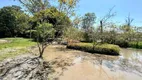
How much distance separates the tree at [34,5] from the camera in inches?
368

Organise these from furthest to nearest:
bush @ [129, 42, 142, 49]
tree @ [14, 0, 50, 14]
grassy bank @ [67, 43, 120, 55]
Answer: bush @ [129, 42, 142, 49] < grassy bank @ [67, 43, 120, 55] < tree @ [14, 0, 50, 14]

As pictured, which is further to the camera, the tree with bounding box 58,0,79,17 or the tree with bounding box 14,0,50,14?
the tree with bounding box 58,0,79,17

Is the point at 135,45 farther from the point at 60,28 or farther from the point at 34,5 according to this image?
the point at 34,5

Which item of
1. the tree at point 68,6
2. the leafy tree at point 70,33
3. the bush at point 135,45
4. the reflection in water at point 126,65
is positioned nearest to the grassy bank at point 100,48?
the leafy tree at point 70,33

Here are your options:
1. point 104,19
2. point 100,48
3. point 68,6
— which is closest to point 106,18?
point 104,19

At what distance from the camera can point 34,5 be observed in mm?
9375

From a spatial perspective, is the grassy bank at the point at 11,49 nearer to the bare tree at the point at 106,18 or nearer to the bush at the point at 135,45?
the bare tree at the point at 106,18

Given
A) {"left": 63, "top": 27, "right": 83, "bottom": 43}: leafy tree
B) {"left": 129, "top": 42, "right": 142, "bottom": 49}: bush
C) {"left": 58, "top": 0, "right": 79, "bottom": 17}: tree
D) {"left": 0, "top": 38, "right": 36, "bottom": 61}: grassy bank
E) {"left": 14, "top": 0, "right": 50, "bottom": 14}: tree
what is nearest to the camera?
{"left": 14, "top": 0, "right": 50, "bottom": 14}: tree

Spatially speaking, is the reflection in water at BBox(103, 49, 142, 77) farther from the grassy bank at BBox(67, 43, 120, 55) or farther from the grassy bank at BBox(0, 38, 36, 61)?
the grassy bank at BBox(0, 38, 36, 61)

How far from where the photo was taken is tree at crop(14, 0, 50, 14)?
30.7 ft

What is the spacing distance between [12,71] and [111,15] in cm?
1206

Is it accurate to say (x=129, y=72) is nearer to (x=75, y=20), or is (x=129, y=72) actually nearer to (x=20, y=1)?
(x=75, y=20)

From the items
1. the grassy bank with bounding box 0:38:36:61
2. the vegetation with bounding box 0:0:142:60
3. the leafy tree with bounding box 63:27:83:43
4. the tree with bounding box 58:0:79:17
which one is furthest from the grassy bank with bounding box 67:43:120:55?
the grassy bank with bounding box 0:38:36:61

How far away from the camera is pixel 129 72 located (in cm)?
788
